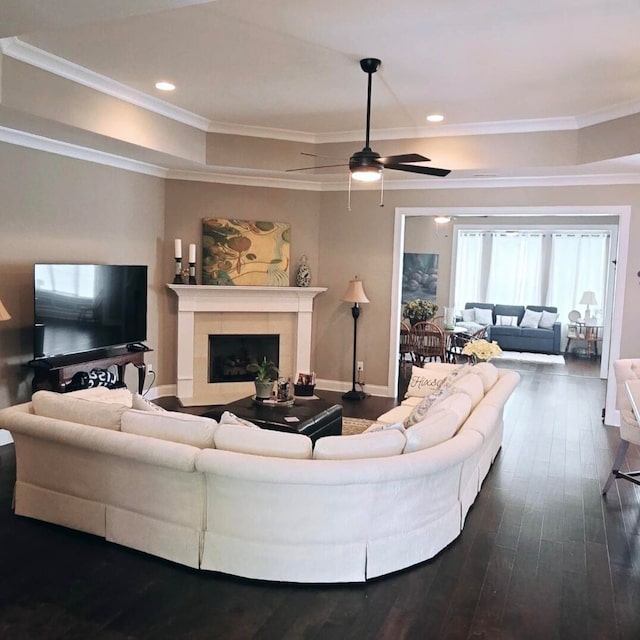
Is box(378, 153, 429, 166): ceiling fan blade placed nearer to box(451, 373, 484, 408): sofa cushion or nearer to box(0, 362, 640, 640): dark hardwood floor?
box(451, 373, 484, 408): sofa cushion

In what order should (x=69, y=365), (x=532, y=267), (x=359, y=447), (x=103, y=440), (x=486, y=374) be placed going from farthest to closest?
(x=532, y=267)
(x=69, y=365)
(x=486, y=374)
(x=103, y=440)
(x=359, y=447)

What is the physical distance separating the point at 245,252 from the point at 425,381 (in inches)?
113

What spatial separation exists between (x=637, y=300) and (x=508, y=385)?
2437mm

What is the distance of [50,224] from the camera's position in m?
5.33

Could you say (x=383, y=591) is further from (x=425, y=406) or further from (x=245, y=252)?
(x=245, y=252)

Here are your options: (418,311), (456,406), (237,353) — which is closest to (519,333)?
(418,311)

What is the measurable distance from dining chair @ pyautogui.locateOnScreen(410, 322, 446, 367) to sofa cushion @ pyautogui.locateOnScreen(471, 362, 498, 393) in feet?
10.1

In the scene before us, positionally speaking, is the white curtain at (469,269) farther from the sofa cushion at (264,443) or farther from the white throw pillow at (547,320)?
the sofa cushion at (264,443)

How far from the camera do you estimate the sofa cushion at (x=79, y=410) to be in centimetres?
340

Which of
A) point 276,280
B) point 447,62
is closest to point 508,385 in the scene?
point 447,62

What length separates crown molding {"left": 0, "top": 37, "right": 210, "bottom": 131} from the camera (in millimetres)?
4097

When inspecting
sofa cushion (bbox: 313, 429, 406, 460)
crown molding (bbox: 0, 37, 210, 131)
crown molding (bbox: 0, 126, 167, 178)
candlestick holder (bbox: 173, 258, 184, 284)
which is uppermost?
crown molding (bbox: 0, 37, 210, 131)

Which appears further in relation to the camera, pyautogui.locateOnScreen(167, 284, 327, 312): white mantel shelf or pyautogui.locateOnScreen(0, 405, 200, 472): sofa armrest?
pyautogui.locateOnScreen(167, 284, 327, 312): white mantel shelf

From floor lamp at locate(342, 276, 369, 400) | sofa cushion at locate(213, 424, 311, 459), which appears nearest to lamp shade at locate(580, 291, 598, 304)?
floor lamp at locate(342, 276, 369, 400)
